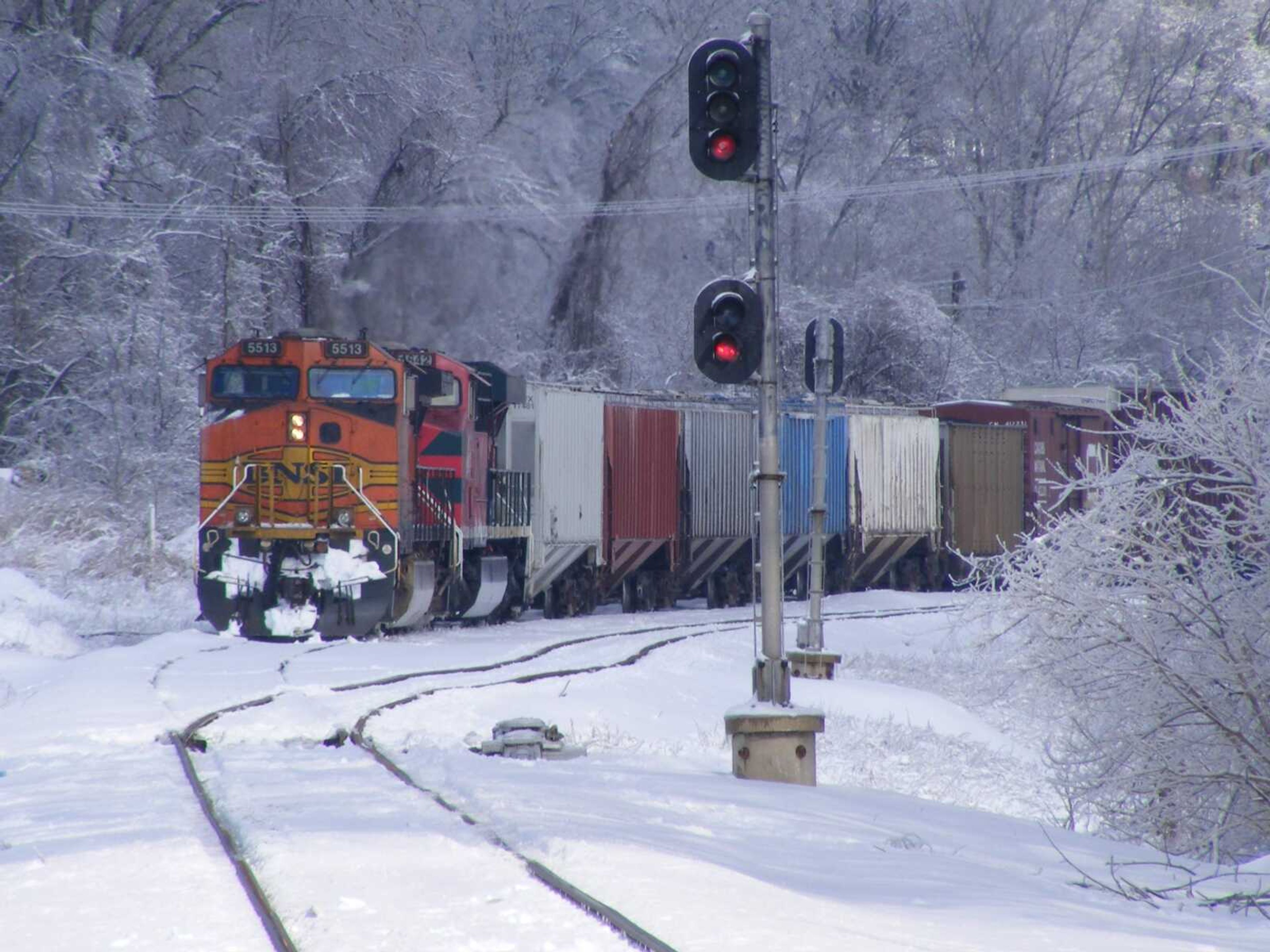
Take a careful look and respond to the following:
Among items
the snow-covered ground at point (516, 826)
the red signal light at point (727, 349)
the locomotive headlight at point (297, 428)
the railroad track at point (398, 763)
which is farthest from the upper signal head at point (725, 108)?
the locomotive headlight at point (297, 428)

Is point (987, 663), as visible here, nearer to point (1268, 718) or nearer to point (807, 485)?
point (1268, 718)

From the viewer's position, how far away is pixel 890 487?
27625mm

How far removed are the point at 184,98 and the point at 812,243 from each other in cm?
1774

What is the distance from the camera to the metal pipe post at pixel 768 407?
28.7ft

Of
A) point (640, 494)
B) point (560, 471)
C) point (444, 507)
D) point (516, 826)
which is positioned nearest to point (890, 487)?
point (640, 494)

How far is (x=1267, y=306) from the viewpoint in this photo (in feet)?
32.4

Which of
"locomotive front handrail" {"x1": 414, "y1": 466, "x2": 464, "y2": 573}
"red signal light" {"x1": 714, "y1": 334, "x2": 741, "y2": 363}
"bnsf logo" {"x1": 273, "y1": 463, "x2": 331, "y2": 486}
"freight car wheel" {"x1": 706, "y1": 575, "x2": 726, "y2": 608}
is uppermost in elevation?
"red signal light" {"x1": 714, "y1": 334, "x2": 741, "y2": 363}

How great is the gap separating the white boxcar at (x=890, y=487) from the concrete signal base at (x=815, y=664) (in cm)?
1087

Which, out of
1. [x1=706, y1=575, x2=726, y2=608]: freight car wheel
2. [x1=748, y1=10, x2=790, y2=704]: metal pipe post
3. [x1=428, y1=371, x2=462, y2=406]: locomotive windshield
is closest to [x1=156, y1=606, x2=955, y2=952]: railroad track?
[x1=748, y1=10, x2=790, y2=704]: metal pipe post

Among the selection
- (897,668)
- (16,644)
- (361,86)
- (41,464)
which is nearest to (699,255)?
(361,86)

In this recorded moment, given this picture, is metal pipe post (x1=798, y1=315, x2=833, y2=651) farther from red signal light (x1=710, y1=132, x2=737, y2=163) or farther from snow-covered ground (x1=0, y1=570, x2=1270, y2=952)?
red signal light (x1=710, y1=132, x2=737, y2=163)

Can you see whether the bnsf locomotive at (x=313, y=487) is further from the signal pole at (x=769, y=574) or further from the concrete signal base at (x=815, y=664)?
the signal pole at (x=769, y=574)

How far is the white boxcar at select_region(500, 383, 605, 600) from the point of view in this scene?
66.4 ft

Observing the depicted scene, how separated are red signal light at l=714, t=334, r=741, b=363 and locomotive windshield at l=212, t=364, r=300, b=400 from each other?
8.69 m
